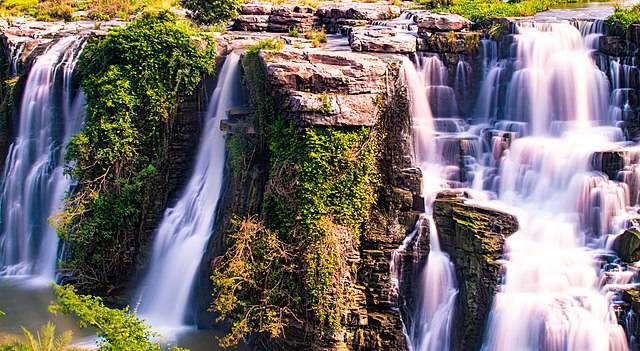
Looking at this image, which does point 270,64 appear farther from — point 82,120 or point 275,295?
point 82,120

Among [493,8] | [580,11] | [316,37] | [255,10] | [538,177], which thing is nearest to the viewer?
[538,177]

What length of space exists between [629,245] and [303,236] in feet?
25.3

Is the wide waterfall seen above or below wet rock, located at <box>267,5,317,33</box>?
below

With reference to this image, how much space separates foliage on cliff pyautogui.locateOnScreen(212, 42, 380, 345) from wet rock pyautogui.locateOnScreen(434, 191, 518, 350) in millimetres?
2319

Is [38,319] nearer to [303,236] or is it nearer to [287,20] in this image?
[303,236]

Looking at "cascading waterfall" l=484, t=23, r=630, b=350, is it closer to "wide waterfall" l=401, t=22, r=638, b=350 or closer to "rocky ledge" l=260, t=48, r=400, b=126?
"wide waterfall" l=401, t=22, r=638, b=350

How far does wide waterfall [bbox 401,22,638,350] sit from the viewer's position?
589 inches

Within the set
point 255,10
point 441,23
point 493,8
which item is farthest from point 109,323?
point 493,8

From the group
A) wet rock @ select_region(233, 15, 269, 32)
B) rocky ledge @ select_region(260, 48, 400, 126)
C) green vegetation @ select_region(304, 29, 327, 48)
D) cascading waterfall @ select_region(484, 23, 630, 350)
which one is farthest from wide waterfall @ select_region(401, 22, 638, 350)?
wet rock @ select_region(233, 15, 269, 32)

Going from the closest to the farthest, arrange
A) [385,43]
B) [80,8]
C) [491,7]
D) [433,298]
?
1. [433,298]
2. [385,43]
3. [491,7]
4. [80,8]

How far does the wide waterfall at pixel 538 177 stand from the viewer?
14953 millimetres

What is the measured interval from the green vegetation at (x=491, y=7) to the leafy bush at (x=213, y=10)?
28.7 feet

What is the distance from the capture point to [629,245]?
15.4 metres

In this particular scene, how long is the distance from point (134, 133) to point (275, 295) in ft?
25.5
